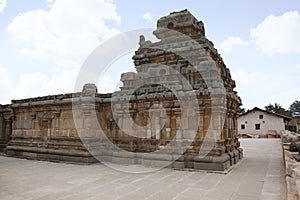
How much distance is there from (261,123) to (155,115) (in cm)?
3654

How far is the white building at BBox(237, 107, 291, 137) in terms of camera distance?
38.9 m

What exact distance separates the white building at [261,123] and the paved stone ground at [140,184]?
35.1m

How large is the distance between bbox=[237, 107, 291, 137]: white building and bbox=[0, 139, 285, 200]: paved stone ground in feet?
115

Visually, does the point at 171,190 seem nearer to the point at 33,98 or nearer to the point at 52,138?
the point at 52,138

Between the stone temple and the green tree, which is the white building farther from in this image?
the stone temple

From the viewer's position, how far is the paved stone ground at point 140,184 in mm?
4812

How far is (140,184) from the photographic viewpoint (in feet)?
18.7

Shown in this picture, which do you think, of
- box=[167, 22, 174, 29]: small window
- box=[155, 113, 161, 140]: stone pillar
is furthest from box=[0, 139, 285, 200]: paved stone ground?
box=[167, 22, 174, 29]: small window

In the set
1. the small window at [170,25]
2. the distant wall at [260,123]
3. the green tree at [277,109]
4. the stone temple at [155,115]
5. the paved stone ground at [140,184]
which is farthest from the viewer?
the green tree at [277,109]

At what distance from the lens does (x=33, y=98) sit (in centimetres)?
1106

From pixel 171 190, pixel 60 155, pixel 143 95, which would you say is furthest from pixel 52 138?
pixel 171 190

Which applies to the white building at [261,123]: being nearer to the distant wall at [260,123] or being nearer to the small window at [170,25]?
the distant wall at [260,123]

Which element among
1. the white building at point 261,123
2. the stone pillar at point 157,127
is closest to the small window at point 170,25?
the stone pillar at point 157,127

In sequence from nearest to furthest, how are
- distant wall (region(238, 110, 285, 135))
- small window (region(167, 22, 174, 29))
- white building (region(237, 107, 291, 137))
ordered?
small window (region(167, 22, 174, 29)) → white building (region(237, 107, 291, 137)) → distant wall (region(238, 110, 285, 135))
